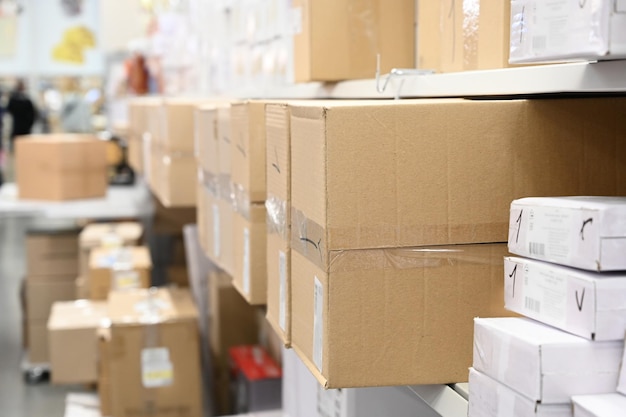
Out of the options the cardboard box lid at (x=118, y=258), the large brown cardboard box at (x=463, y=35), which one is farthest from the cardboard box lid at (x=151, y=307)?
the large brown cardboard box at (x=463, y=35)

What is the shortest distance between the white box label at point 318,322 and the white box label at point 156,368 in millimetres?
2117

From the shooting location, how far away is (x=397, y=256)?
1.29m

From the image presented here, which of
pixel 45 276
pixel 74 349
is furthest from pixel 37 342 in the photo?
pixel 74 349

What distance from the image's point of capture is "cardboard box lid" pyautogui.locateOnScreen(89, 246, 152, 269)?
4.23m

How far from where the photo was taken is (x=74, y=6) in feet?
50.8

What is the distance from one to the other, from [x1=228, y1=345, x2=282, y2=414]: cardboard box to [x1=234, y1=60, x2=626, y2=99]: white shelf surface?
1.46 metres

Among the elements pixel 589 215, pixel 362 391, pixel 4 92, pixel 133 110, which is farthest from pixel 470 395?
pixel 4 92

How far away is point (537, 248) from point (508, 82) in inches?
9.9

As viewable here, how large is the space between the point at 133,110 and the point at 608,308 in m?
4.54

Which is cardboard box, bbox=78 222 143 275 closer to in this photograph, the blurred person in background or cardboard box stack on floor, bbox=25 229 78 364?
cardboard box stack on floor, bbox=25 229 78 364

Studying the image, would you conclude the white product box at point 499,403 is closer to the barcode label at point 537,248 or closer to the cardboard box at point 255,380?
the barcode label at point 537,248

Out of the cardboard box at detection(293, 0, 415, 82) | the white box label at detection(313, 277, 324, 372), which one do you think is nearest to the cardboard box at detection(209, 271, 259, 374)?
the cardboard box at detection(293, 0, 415, 82)

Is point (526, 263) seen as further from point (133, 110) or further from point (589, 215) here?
point (133, 110)

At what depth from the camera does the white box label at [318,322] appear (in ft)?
4.31
